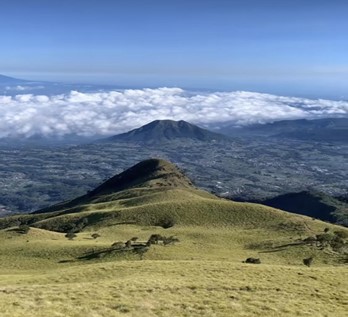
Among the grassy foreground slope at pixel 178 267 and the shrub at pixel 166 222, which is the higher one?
the grassy foreground slope at pixel 178 267

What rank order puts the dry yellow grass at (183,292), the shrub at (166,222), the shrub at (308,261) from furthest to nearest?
the shrub at (166,222) < the shrub at (308,261) < the dry yellow grass at (183,292)

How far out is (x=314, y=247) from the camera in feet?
271

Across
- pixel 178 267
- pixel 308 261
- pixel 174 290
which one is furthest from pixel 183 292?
pixel 308 261

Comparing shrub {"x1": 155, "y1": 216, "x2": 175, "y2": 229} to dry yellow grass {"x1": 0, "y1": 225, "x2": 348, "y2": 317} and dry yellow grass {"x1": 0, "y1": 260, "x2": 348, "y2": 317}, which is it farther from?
dry yellow grass {"x1": 0, "y1": 260, "x2": 348, "y2": 317}

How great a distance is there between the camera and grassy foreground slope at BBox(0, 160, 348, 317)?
37.2 m

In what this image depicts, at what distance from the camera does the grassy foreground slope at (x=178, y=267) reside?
122 ft

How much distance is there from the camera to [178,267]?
175 ft

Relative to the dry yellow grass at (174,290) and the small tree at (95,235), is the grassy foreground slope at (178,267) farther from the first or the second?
the small tree at (95,235)

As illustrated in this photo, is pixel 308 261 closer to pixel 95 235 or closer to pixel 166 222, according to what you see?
pixel 95 235

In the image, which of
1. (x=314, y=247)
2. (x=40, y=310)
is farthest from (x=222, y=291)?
(x=314, y=247)

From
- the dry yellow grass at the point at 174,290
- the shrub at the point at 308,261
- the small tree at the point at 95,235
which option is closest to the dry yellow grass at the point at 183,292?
the dry yellow grass at the point at 174,290

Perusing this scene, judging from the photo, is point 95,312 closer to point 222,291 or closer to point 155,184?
point 222,291

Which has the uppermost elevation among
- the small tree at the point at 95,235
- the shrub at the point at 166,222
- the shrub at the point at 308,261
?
the shrub at the point at 308,261

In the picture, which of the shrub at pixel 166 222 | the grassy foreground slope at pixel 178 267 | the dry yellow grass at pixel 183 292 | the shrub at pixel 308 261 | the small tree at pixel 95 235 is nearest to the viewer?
the dry yellow grass at pixel 183 292
